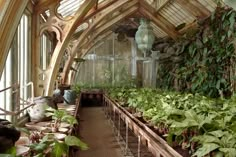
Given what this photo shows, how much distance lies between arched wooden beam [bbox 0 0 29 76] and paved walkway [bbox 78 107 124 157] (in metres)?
4.27

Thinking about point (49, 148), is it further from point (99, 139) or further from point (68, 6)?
point (68, 6)

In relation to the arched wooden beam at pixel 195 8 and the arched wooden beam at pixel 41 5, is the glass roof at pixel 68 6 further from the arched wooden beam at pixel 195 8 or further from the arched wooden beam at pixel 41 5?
the arched wooden beam at pixel 41 5

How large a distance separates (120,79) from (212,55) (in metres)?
8.17

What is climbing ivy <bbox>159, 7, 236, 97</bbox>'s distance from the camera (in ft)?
29.9

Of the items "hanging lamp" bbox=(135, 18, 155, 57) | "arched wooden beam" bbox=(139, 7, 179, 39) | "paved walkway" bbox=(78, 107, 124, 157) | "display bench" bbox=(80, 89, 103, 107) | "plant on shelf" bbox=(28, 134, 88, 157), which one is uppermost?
"arched wooden beam" bbox=(139, 7, 179, 39)

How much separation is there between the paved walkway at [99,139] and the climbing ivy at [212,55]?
3.11 m

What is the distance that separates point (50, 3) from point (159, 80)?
1159 centimetres

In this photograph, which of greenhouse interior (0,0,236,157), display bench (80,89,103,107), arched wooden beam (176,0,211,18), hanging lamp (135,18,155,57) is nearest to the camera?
greenhouse interior (0,0,236,157)

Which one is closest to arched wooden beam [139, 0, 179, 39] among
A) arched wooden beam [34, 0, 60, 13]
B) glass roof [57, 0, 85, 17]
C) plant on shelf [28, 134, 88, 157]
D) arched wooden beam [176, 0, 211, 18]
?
arched wooden beam [176, 0, 211, 18]

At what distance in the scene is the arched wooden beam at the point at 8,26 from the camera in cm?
206

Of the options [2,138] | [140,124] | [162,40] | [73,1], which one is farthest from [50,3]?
[162,40]

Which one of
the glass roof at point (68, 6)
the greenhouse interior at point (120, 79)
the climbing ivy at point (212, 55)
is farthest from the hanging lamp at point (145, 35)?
the glass roof at point (68, 6)

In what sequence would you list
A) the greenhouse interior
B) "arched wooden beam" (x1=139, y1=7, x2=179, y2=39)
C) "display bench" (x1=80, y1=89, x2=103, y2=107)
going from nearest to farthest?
the greenhouse interior < "arched wooden beam" (x1=139, y1=7, x2=179, y2=39) < "display bench" (x1=80, y1=89, x2=103, y2=107)

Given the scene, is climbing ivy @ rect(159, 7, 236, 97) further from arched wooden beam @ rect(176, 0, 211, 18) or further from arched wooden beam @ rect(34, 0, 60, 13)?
arched wooden beam @ rect(34, 0, 60, 13)
